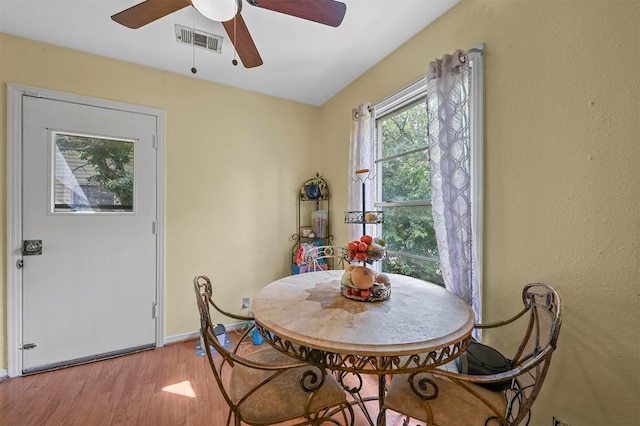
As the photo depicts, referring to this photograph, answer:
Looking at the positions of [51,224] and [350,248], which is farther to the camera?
[51,224]

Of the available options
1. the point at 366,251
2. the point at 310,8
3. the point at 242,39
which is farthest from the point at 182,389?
the point at 310,8

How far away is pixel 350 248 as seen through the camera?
1315 millimetres

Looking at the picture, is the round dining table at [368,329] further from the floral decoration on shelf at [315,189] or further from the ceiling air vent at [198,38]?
the ceiling air vent at [198,38]

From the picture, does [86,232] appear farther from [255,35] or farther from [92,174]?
[255,35]

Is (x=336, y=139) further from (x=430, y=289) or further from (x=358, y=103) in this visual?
(x=430, y=289)

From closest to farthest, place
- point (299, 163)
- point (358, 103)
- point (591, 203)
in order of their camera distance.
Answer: point (591, 203) < point (358, 103) < point (299, 163)

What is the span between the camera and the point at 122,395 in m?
1.77

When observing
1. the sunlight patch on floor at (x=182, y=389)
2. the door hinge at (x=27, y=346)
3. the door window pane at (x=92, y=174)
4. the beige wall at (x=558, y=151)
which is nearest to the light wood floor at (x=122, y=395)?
the sunlight patch on floor at (x=182, y=389)

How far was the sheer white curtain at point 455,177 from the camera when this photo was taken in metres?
1.47

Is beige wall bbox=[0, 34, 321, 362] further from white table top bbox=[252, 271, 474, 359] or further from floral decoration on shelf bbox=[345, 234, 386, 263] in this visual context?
floral decoration on shelf bbox=[345, 234, 386, 263]

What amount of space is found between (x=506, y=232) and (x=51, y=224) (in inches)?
128

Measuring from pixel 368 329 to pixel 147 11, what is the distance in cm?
199

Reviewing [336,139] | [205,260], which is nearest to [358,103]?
[336,139]

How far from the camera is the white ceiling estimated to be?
167cm
